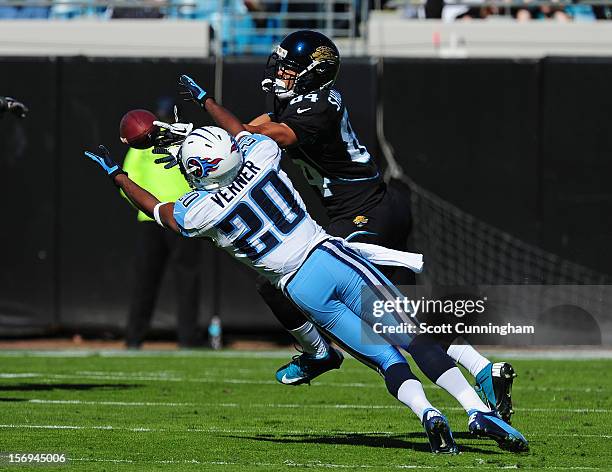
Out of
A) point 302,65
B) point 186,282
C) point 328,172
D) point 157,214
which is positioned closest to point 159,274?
point 186,282

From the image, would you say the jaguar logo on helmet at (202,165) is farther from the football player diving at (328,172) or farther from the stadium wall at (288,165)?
the stadium wall at (288,165)

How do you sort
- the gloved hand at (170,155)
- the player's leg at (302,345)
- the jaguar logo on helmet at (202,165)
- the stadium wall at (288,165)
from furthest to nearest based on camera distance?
the stadium wall at (288,165) < the player's leg at (302,345) < the gloved hand at (170,155) < the jaguar logo on helmet at (202,165)

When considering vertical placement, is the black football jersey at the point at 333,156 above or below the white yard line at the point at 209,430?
above

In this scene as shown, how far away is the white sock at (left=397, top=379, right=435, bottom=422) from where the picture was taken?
6.41 m

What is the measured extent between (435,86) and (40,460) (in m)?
8.47

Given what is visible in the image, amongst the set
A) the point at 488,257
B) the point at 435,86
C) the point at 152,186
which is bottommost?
the point at 488,257

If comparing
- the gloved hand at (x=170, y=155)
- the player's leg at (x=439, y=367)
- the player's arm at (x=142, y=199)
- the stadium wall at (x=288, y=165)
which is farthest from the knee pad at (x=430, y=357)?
the stadium wall at (x=288, y=165)

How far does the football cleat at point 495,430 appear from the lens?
6.38 meters

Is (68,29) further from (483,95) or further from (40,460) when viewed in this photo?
(40,460)

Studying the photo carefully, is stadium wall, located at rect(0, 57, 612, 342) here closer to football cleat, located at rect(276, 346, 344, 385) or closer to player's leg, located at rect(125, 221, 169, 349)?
player's leg, located at rect(125, 221, 169, 349)

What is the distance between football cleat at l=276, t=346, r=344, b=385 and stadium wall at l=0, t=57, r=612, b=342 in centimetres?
563

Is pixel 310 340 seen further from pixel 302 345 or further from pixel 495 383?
pixel 495 383

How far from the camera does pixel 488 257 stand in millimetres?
13773

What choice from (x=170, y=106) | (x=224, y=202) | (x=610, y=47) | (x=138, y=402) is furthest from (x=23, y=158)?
(x=224, y=202)
